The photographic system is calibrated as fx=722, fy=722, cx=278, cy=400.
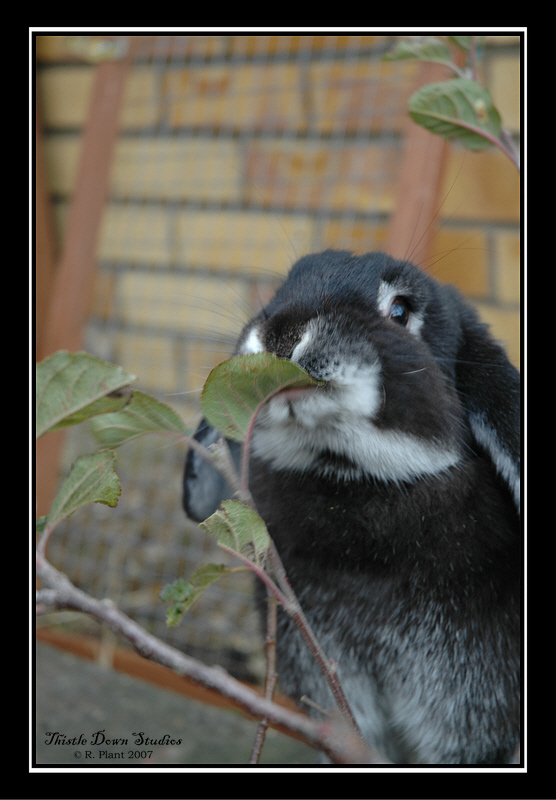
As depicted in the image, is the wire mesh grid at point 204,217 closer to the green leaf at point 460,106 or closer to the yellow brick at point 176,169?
the yellow brick at point 176,169

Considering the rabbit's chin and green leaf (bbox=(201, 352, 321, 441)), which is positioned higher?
green leaf (bbox=(201, 352, 321, 441))

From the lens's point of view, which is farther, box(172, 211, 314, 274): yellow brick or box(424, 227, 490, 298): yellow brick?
box(172, 211, 314, 274): yellow brick

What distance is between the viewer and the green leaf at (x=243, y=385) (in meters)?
0.38

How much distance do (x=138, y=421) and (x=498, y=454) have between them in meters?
0.32

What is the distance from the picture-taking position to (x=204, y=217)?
1578 millimetres

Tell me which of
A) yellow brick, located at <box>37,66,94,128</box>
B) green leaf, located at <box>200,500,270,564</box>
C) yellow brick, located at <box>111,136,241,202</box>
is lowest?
green leaf, located at <box>200,500,270,564</box>

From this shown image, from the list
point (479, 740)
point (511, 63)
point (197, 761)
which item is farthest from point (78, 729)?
point (511, 63)

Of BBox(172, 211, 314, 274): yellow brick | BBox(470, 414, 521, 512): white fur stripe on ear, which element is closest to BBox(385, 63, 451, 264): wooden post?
BBox(172, 211, 314, 274): yellow brick

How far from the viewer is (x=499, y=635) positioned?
0.62m

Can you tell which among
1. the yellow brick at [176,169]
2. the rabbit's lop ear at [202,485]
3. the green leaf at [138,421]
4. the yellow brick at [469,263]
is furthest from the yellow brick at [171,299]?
the green leaf at [138,421]

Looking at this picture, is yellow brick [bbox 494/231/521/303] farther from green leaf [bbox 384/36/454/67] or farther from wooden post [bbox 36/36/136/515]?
wooden post [bbox 36/36/136/515]

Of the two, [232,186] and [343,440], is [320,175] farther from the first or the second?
[343,440]

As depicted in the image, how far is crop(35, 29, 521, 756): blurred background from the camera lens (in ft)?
4.36

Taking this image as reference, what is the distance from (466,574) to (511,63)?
0.95m
